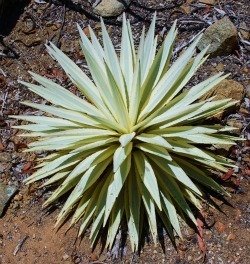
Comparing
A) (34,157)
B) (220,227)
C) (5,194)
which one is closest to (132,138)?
(220,227)

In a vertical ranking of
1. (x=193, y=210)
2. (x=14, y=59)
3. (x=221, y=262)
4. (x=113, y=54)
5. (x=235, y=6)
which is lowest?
(x=221, y=262)

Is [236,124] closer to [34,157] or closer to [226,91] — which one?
[226,91]

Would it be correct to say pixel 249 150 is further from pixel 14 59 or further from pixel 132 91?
pixel 14 59

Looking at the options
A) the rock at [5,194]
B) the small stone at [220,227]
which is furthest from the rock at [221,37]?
the rock at [5,194]

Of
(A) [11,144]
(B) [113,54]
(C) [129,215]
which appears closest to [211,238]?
(C) [129,215]

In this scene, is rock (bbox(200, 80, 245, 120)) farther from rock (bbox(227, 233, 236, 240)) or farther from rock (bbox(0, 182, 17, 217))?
rock (bbox(0, 182, 17, 217))
